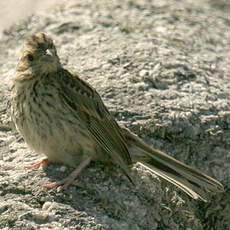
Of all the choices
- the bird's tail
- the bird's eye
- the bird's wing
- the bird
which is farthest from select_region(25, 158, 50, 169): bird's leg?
the bird's eye

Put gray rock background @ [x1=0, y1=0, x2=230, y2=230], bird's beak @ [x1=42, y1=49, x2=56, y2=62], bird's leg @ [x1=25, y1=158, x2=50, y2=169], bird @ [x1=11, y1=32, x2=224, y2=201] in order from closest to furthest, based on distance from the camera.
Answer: gray rock background @ [x1=0, y1=0, x2=230, y2=230] < bird @ [x1=11, y1=32, x2=224, y2=201] < bird's beak @ [x1=42, y1=49, x2=56, y2=62] < bird's leg @ [x1=25, y1=158, x2=50, y2=169]

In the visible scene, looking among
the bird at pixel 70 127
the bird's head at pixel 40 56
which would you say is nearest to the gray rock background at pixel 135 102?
the bird at pixel 70 127

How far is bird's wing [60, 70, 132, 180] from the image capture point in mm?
5527

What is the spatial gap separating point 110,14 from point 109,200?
4252 mm

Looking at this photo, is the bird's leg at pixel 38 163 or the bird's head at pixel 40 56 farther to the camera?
the bird's leg at pixel 38 163

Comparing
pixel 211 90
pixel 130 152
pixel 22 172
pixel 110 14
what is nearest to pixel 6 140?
pixel 22 172

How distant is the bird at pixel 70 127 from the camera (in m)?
5.36

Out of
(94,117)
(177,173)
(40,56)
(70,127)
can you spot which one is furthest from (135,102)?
(40,56)

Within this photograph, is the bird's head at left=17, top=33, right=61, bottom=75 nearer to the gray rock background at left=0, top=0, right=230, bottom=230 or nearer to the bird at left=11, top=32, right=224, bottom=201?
the bird at left=11, top=32, right=224, bottom=201

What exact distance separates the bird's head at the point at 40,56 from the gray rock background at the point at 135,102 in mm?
977

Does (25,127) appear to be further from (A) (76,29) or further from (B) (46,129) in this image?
(A) (76,29)

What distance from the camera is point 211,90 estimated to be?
23.8 ft

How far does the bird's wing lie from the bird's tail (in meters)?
0.22

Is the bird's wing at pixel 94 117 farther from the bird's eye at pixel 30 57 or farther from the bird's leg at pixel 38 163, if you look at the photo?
the bird's leg at pixel 38 163
